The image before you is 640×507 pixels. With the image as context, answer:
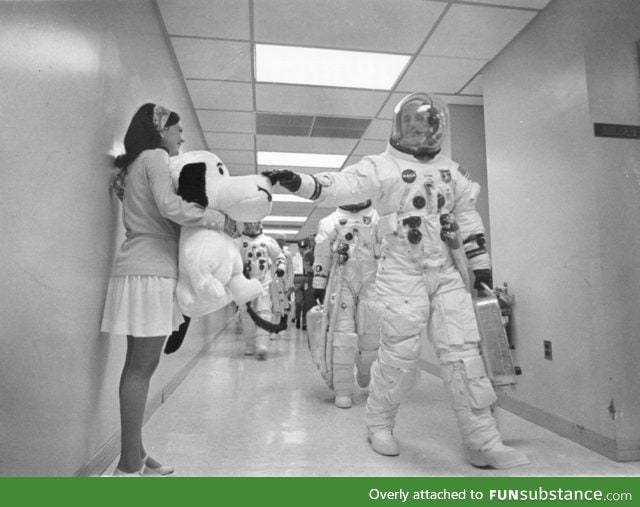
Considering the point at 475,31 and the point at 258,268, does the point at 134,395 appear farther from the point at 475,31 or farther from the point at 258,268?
the point at 258,268

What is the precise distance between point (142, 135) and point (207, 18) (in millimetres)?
1227

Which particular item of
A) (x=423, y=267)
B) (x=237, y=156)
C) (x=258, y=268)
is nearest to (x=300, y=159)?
(x=237, y=156)

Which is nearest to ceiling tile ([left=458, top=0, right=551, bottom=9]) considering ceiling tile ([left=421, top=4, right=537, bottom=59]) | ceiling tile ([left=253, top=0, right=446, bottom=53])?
ceiling tile ([left=421, top=4, right=537, bottom=59])

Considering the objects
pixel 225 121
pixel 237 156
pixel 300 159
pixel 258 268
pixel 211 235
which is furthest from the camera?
pixel 258 268

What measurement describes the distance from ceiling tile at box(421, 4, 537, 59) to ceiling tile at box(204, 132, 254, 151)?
5.76ft

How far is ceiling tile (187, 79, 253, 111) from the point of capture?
3184 mm

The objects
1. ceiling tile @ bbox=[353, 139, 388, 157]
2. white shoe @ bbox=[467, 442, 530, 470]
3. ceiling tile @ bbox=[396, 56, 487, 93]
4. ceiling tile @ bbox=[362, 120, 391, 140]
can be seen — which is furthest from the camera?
ceiling tile @ bbox=[353, 139, 388, 157]

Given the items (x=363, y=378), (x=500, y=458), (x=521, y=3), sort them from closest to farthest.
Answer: (x=500, y=458) → (x=521, y=3) → (x=363, y=378)

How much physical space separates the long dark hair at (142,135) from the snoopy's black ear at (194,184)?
0.24m

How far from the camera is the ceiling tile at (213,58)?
2.80 metres

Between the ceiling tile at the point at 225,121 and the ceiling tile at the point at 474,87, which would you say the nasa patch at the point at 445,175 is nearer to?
the ceiling tile at the point at 474,87

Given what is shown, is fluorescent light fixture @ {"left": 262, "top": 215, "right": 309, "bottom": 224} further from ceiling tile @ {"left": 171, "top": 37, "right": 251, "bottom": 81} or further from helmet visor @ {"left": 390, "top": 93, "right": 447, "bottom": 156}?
helmet visor @ {"left": 390, "top": 93, "right": 447, "bottom": 156}

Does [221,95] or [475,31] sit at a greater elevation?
[475,31]

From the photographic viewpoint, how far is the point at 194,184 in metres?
1.58
